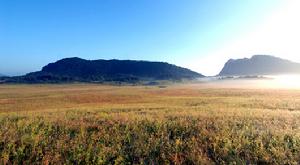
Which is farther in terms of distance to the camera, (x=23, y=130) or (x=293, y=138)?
(x=23, y=130)

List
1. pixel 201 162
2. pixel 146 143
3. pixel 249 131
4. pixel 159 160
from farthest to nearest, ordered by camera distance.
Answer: pixel 249 131
pixel 146 143
pixel 159 160
pixel 201 162

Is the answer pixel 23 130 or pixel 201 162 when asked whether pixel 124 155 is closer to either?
pixel 201 162

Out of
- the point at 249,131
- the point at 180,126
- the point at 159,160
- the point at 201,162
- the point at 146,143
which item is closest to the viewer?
the point at 201,162

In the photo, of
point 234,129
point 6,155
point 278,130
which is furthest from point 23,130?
point 278,130

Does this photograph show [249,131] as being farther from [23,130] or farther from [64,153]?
[23,130]

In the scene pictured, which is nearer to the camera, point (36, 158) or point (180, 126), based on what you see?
point (36, 158)

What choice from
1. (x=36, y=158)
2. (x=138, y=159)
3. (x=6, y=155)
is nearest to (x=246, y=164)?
(x=138, y=159)

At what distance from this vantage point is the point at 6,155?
9852 mm

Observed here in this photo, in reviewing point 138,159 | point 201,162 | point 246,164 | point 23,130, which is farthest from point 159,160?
point 23,130

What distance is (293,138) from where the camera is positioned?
37.2 feet

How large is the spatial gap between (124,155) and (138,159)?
596 millimetres

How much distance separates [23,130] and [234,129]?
36.8ft

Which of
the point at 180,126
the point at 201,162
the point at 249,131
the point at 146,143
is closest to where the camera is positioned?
the point at 201,162

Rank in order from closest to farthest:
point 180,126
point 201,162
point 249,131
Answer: point 201,162, point 249,131, point 180,126
